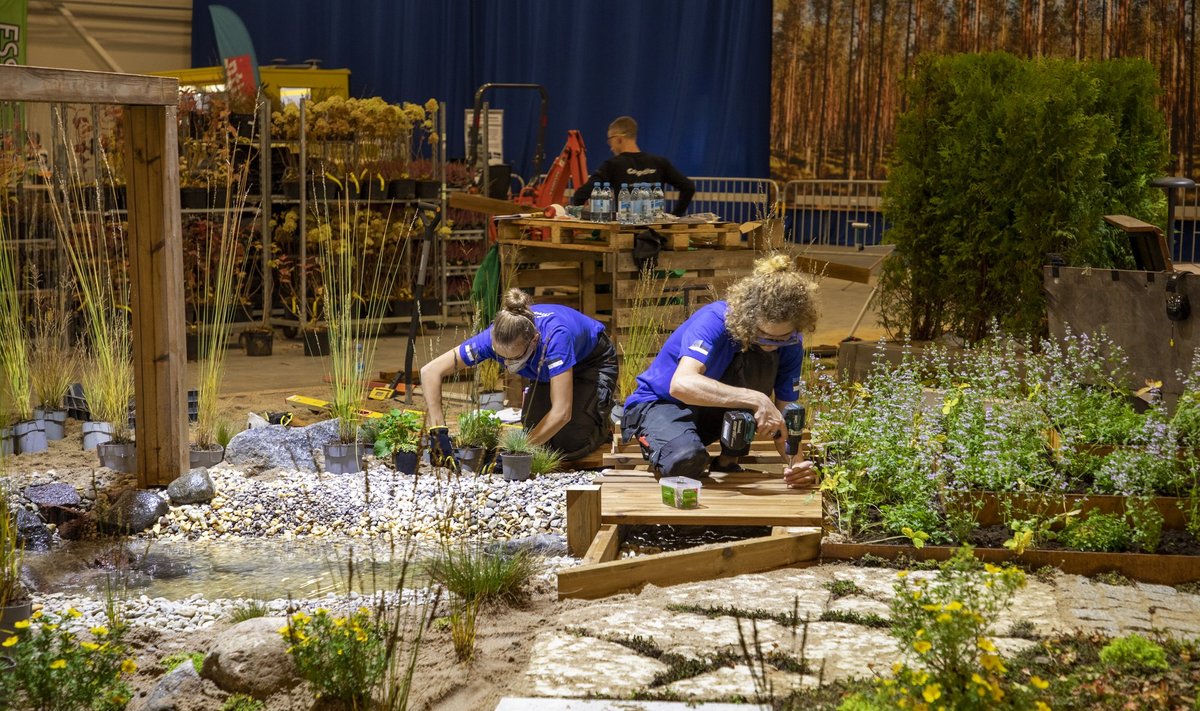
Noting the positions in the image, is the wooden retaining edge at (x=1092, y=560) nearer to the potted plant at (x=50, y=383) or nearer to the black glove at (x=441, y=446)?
the black glove at (x=441, y=446)

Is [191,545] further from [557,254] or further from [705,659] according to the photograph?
[557,254]

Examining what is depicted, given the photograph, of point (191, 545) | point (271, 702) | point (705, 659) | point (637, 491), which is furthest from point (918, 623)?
point (191, 545)

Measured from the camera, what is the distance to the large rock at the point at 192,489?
5094 mm

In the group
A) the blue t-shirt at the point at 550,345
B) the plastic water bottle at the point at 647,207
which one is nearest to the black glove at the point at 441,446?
the blue t-shirt at the point at 550,345

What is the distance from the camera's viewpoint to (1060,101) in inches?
259

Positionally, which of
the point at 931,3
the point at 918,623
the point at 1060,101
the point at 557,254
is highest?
the point at 931,3

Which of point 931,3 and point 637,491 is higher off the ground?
point 931,3

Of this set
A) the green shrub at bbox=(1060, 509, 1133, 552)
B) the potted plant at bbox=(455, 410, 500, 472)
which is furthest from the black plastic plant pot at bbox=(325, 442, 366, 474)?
the green shrub at bbox=(1060, 509, 1133, 552)

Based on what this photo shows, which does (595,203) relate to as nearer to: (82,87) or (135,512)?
(82,87)

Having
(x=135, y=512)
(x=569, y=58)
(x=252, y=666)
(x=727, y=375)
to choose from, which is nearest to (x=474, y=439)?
(x=727, y=375)

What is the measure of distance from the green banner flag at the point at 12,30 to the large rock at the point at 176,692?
11.2m

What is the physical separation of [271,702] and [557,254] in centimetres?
460

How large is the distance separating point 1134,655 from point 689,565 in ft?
4.33

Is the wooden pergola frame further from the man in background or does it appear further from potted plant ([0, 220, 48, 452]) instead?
the man in background
